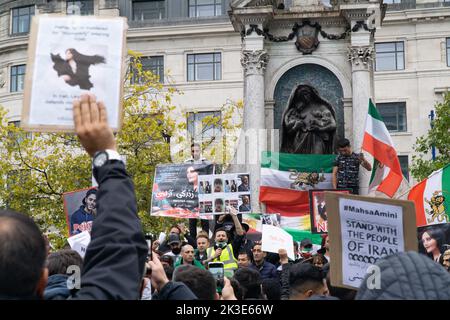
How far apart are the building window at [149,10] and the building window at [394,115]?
15256 mm

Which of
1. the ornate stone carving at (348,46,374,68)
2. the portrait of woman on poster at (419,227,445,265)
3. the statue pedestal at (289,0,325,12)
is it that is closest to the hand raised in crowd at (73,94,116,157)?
the portrait of woman on poster at (419,227,445,265)

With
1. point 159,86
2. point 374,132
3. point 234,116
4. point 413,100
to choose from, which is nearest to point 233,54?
point 234,116

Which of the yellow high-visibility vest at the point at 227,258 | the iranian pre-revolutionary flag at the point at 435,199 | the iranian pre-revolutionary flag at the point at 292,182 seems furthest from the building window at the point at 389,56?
the yellow high-visibility vest at the point at 227,258

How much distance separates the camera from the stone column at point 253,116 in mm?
19062

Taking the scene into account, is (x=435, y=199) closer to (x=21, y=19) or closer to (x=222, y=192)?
(x=222, y=192)

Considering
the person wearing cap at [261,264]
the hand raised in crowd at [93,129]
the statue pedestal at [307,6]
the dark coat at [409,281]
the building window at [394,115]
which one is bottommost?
the person wearing cap at [261,264]

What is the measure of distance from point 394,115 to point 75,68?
4590 cm

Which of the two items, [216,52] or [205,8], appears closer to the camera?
[216,52]

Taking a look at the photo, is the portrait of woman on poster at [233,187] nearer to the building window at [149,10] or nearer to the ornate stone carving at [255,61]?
the ornate stone carving at [255,61]

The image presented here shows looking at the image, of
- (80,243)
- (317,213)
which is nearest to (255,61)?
(317,213)

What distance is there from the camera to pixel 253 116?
19.3m

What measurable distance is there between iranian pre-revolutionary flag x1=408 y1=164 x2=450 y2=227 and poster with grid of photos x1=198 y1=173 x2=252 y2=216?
3.88 meters
